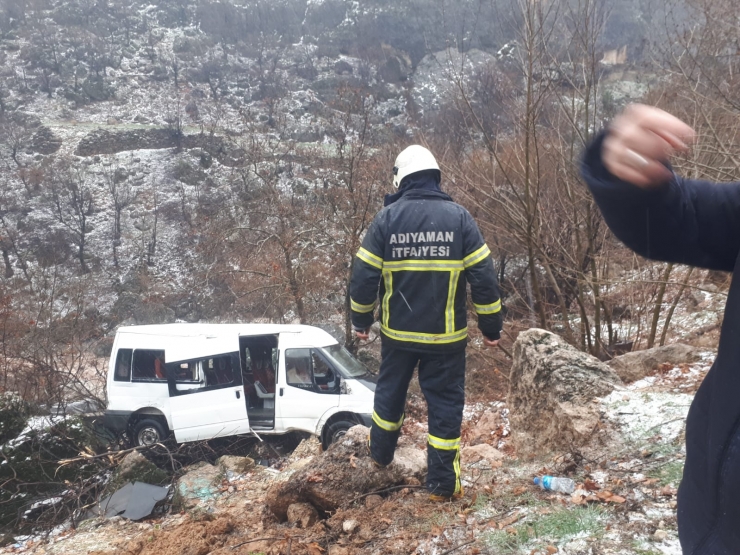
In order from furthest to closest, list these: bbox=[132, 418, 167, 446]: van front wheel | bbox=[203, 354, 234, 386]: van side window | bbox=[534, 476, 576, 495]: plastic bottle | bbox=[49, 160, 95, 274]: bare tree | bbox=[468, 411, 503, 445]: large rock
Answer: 1. bbox=[49, 160, 95, 274]: bare tree
2. bbox=[132, 418, 167, 446]: van front wheel
3. bbox=[203, 354, 234, 386]: van side window
4. bbox=[468, 411, 503, 445]: large rock
5. bbox=[534, 476, 576, 495]: plastic bottle

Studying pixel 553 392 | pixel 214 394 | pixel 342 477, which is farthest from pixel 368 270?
pixel 214 394

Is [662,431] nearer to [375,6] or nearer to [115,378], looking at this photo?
[115,378]

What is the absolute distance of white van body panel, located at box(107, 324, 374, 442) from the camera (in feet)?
25.0

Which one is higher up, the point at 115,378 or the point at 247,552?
the point at 247,552

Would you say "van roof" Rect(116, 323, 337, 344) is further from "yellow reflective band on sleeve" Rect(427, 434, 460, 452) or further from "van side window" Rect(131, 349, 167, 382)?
"yellow reflective band on sleeve" Rect(427, 434, 460, 452)

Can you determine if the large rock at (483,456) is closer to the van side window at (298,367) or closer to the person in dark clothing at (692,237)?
the person in dark clothing at (692,237)

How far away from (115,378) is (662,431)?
7947 mm

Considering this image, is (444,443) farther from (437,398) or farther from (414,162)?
(414,162)

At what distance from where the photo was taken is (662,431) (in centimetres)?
324

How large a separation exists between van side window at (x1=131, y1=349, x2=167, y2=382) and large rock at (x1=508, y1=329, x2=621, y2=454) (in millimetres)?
5888

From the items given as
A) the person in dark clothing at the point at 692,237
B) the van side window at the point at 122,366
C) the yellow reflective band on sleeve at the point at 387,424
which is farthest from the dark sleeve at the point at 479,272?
the van side window at the point at 122,366

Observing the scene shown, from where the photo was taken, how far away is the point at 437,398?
300 centimetres

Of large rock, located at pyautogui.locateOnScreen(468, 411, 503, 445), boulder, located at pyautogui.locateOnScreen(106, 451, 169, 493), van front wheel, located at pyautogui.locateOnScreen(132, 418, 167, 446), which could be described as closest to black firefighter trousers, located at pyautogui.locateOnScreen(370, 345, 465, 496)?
large rock, located at pyautogui.locateOnScreen(468, 411, 503, 445)

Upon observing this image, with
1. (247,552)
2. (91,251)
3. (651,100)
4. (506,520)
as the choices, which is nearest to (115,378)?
(247,552)
